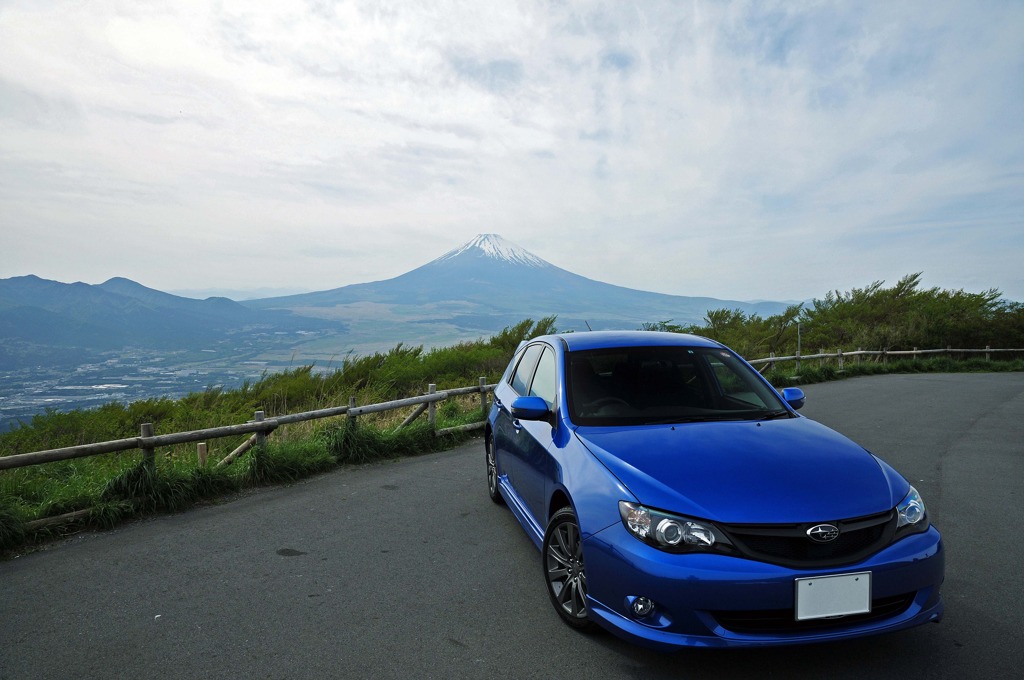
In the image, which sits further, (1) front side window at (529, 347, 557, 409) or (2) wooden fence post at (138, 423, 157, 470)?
(2) wooden fence post at (138, 423, 157, 470)

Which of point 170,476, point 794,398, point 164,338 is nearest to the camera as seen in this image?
point 794,398

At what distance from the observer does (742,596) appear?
2652mm

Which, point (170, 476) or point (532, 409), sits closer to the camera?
point (532, 409)

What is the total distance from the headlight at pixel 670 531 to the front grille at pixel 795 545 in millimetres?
86

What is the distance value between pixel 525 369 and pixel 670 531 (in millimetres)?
2743

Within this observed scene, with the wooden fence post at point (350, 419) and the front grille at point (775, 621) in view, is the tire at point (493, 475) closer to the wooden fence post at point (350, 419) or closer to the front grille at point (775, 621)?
the wooden fence post at point (350, 419)

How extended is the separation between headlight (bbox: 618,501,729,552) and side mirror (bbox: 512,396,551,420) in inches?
49.7

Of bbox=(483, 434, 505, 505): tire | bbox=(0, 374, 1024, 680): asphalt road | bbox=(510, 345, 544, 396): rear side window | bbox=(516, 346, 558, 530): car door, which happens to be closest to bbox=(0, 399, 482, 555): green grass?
bbox=(0, 374, 1024, 680): asphalt road

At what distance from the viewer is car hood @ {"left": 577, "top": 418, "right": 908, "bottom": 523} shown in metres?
2.84

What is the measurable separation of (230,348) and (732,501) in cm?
10366

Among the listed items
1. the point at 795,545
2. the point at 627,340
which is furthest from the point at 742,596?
the point at 627,340

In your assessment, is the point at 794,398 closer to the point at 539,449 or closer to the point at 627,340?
the point at 627,340

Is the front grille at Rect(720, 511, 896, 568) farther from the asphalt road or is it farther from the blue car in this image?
the asphalt road

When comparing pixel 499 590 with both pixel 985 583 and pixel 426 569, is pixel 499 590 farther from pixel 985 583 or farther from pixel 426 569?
pixel 985 583
